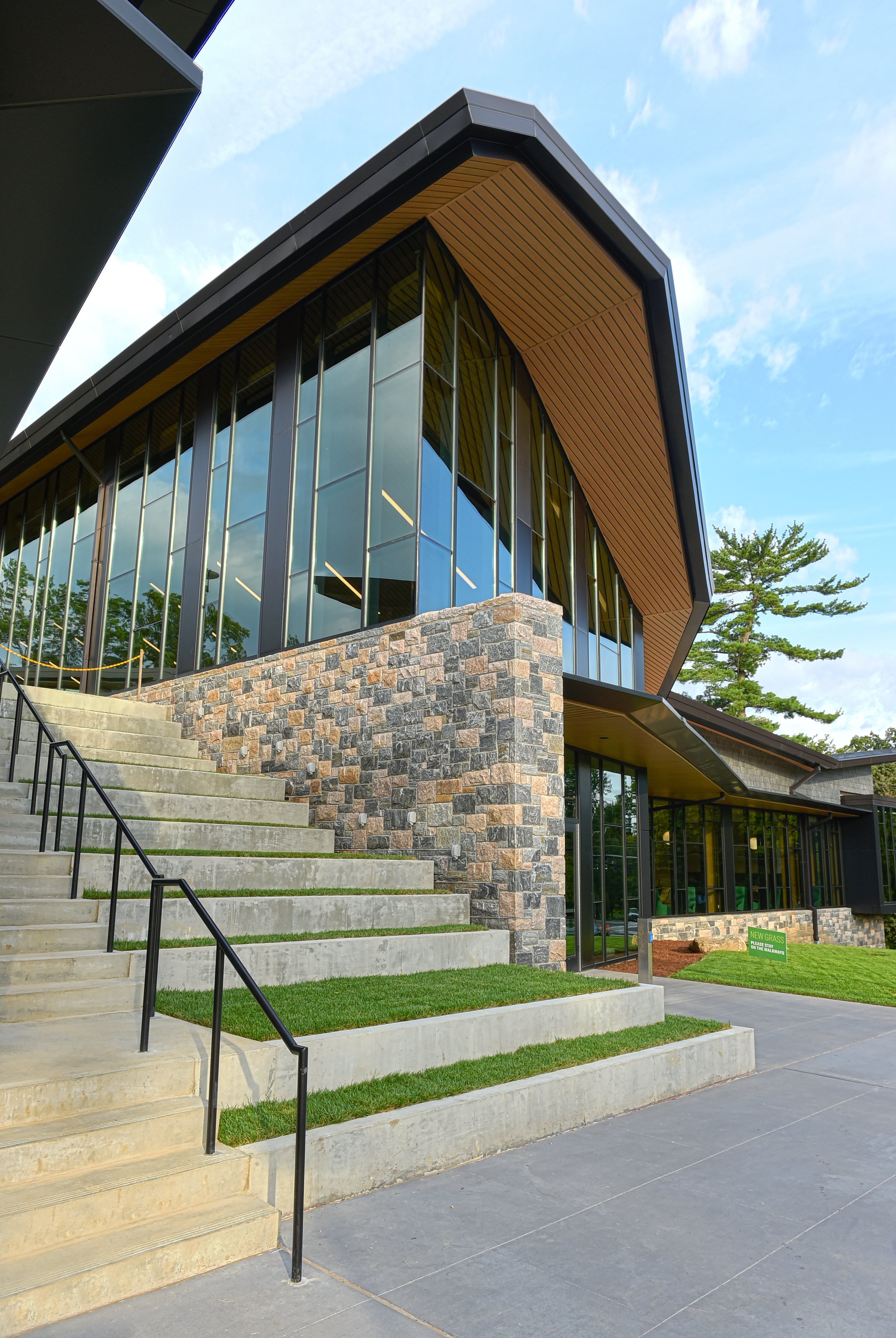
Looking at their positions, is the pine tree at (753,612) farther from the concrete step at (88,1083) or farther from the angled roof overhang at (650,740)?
the concrete step at (88,1083)

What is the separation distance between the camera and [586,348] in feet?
48.8

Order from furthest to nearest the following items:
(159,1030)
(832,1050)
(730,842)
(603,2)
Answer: (730,842) < (603,2) < (832,1050) < (159,1030)

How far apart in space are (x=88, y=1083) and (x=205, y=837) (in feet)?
17.1

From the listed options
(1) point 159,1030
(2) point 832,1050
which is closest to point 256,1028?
(1) point 159,1030

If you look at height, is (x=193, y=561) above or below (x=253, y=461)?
below

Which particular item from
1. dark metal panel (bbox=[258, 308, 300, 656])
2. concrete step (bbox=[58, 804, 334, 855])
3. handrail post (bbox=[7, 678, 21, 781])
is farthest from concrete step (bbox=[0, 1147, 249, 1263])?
dark metal panel (bbox=[258, 308, 300, 656])

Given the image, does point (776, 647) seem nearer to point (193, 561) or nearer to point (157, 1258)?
point (193, 561)

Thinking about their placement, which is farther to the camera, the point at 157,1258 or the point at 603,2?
the point at 603,2

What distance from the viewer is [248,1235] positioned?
3.83 meters

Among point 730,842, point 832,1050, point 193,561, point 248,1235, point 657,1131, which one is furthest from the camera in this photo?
point 730,842

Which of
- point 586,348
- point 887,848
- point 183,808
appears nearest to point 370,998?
point 183,808

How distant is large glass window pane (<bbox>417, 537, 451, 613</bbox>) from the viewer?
11836mm

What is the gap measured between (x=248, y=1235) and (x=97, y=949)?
9.40 ft

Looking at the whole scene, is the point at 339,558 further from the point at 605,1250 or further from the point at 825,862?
the point at 825,862
